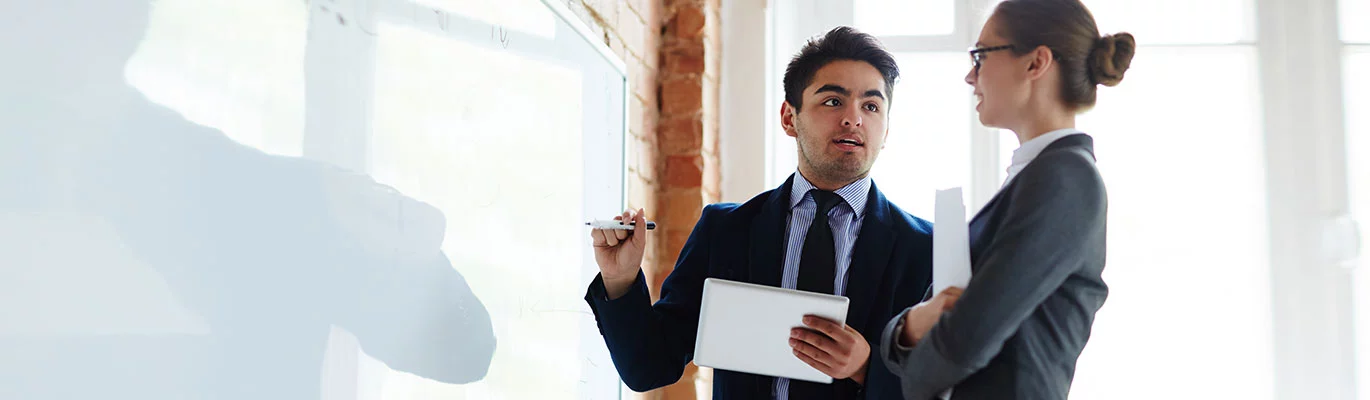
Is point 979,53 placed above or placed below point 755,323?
above

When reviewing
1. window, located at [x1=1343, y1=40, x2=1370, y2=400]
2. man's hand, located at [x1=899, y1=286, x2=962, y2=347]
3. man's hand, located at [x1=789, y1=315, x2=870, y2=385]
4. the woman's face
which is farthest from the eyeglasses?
window, located at [x1=1343, y1=40, x2=1370, y2=400]

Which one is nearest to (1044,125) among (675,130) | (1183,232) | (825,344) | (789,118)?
(825,344)

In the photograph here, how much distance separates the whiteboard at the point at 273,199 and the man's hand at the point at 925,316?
1.72 feet

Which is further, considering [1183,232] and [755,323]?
[1183,232]

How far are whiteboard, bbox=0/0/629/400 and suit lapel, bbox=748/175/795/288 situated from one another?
0.33 m

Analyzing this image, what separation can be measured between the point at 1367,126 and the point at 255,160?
2810mm

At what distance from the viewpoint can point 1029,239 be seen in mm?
849

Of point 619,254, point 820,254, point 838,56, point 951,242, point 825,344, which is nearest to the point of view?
point 951,242

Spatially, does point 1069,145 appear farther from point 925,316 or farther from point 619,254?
point 619,254

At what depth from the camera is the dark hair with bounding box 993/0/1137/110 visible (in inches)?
37.0

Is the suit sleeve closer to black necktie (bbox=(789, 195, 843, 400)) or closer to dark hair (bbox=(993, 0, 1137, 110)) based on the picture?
black necktie (bbox=(789, 195, 843, 400))

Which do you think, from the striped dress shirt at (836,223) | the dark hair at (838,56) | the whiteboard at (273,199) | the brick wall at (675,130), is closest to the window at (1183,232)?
the brick wall at (675,130)

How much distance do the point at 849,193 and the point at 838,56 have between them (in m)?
0.24

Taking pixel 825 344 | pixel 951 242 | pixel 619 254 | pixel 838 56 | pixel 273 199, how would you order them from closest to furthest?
pixel 273 199 → pixel 951 242 → pixel 825 344 → pixel 619 254 → pixel 838 56
